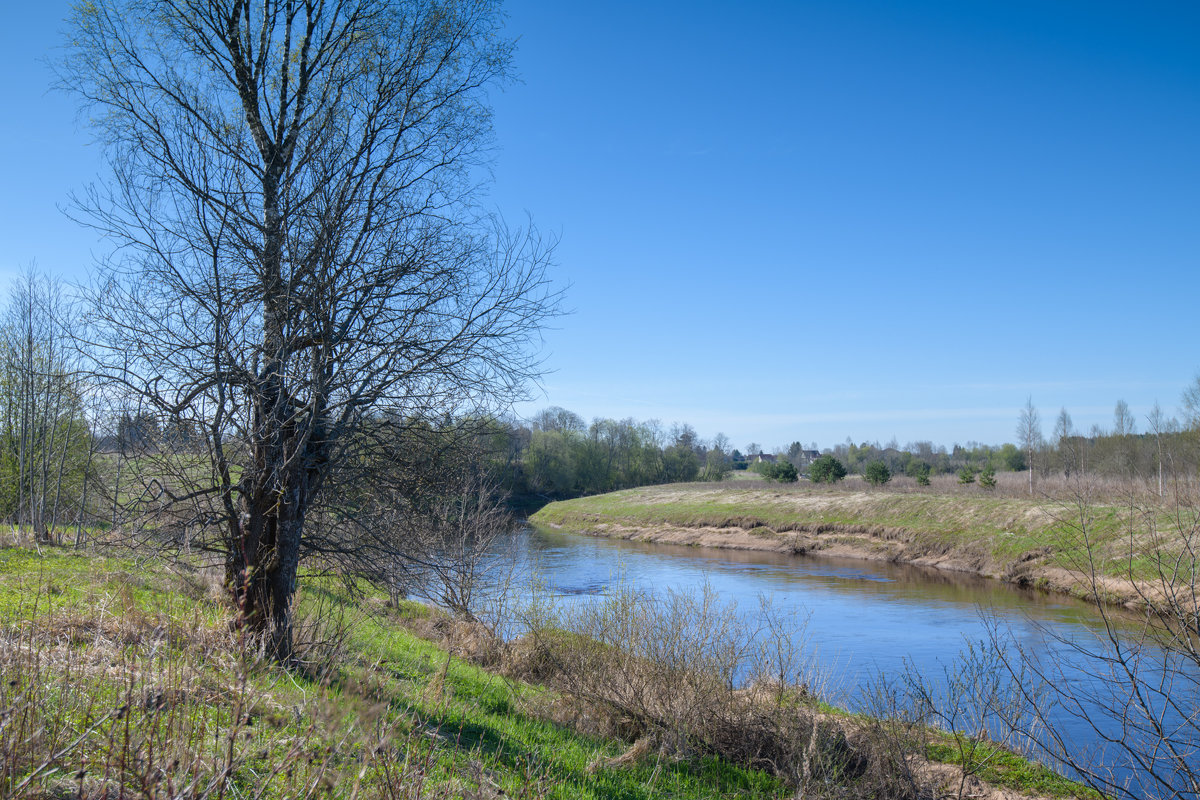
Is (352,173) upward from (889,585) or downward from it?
A: upward

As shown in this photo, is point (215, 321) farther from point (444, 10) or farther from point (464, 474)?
point (444, 10)

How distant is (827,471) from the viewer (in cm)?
5400

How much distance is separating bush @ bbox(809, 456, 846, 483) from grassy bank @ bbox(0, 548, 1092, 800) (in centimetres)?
4483

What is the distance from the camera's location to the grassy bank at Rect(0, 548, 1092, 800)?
10.8 ft

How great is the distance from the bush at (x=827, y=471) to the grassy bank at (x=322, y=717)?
4483cm

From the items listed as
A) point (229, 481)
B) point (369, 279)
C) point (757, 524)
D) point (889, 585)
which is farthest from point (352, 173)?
point (757, 524)

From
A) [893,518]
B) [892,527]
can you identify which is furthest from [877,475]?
[892,527]

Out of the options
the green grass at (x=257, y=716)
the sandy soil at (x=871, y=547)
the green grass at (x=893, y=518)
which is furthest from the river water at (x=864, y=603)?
the green grass at (x=257, y=716)

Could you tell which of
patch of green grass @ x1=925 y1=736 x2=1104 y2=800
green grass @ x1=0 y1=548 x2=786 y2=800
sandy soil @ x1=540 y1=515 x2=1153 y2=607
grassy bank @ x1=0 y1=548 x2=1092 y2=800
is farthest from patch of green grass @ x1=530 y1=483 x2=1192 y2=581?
green grass @ x1=0 y1=548 x2=786 y2=800

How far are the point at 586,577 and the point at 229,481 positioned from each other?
21.2m

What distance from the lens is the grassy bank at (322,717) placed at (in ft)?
10.8

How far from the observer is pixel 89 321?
7301mm

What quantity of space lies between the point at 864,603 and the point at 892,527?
14.4 metres

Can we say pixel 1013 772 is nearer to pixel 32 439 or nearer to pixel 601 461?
pixel 32 439
